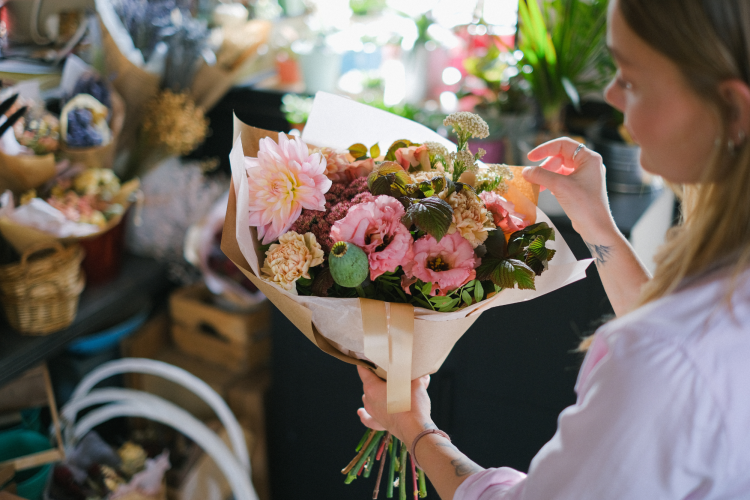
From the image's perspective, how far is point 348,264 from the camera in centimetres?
73

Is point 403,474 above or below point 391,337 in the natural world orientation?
below

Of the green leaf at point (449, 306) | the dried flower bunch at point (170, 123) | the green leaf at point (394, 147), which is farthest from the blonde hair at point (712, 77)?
the dried flower bunch at point (170, 123)

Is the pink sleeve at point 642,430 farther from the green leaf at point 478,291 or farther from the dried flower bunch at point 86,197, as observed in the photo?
the dried flower bunch at point 86,197

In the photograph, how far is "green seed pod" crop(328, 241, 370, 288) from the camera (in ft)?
2.39

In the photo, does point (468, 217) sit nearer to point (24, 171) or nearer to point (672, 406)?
point (672, 406)

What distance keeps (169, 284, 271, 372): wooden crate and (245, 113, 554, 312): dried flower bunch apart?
1.03 meters

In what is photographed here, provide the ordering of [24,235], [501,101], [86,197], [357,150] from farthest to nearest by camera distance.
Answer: [501,101]
[86,197]
[24,235]
[357,150]

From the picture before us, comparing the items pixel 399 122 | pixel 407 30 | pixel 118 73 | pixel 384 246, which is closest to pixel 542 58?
pixel 407 30

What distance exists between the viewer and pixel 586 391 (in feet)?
2.03

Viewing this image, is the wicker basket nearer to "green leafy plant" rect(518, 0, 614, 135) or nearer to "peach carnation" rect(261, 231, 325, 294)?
"peach carnation" rect(261, 231, 325, 294)

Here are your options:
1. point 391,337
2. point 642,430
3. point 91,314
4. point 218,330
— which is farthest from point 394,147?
point 218,330

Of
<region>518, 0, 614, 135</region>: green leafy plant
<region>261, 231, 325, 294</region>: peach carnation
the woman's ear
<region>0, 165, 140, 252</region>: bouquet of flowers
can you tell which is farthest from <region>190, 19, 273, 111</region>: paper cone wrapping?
the woman's ear

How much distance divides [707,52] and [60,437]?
4.77 feet

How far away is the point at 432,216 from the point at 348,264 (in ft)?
0.40
